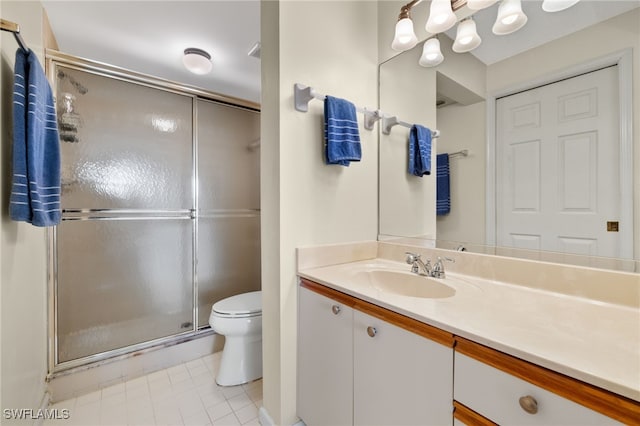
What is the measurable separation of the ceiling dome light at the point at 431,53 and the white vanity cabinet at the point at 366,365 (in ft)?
4.20

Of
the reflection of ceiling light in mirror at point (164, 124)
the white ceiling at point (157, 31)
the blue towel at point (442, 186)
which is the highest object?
the white ceiling at point (157, 31)

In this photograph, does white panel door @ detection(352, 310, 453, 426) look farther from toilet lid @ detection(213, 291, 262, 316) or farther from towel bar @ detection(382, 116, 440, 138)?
towel bar @ detection(382, 116, 440, 138)

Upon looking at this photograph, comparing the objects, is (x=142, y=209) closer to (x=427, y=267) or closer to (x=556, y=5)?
(x=427, y=267)

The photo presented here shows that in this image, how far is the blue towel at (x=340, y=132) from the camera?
4.16ft

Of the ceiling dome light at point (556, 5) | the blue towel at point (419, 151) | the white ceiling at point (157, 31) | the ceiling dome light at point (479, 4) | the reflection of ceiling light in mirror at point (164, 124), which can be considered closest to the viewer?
the ceiling dome light at point (556, 5)

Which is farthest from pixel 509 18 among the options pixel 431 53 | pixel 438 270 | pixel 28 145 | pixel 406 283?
pixel 28 145

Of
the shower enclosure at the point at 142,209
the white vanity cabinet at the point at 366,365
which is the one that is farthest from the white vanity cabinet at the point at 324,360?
the shower enclosure at the point at 142,209

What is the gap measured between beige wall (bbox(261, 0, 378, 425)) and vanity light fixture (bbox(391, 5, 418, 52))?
0.28 m

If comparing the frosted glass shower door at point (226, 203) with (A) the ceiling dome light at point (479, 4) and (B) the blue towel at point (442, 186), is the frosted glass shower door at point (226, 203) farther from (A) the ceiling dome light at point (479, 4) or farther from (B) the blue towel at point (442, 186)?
(A) the ceiling dome light at point (479, 4)

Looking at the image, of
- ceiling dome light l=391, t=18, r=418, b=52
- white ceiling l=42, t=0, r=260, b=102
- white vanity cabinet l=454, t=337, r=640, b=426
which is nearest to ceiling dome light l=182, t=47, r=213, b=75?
white ceiling l=42, t=0, r=260, b=102

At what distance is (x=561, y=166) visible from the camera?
979 millimetres

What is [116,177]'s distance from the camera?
1834 millimetres

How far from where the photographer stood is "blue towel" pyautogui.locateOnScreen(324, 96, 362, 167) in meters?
1.27

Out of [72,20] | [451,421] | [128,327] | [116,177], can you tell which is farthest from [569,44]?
[128,327]
